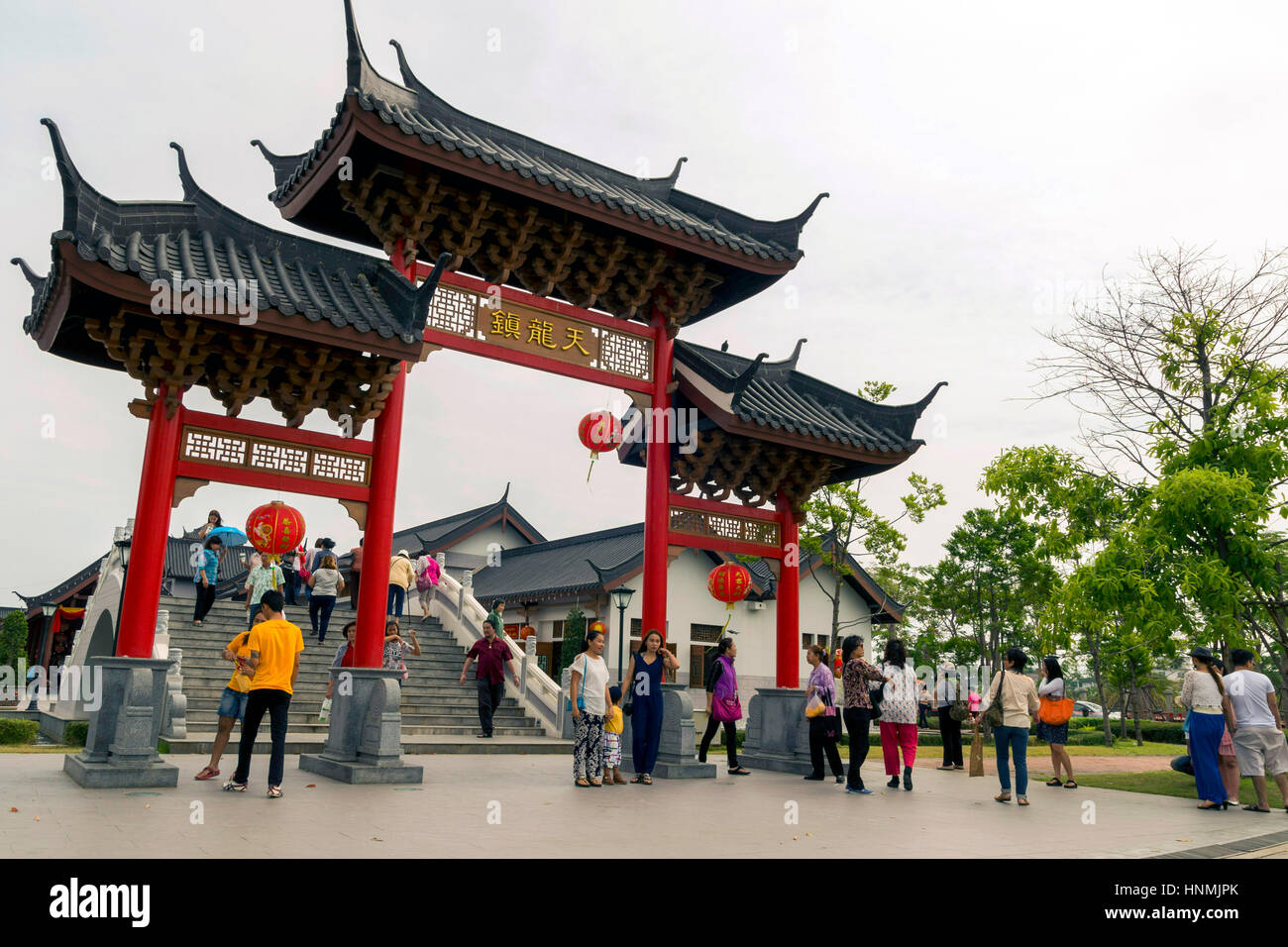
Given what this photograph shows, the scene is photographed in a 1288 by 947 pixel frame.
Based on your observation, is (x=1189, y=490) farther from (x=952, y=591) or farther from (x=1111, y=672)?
(x=952, y=591)

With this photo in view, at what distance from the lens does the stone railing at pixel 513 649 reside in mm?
16188

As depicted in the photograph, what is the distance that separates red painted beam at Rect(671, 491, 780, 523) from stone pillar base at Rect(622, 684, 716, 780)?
2225 millimetres

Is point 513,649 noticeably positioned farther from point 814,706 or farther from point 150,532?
point 150,532

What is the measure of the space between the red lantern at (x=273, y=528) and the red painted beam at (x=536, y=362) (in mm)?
2300

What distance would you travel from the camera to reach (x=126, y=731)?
25.6 ft

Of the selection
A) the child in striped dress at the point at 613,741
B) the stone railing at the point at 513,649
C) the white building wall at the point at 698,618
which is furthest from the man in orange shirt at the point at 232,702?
the white building wall at the point at 698,618

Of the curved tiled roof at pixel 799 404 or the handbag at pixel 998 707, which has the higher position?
the curved tiled roof at pixel 799 404

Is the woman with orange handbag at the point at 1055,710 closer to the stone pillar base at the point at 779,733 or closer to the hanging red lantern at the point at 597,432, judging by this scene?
the stone pillar base at the point at 779,733

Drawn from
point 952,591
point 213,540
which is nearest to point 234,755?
point 213,540

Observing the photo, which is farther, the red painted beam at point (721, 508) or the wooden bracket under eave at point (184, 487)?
the red painted beam at point (721, 508)

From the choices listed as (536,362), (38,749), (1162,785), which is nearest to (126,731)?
(536,362)

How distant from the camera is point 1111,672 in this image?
90.1 feet

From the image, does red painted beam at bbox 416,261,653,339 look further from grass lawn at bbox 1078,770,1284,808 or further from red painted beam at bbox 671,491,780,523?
grass lawn at bbox 1078,770,1284,808

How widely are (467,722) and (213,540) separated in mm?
5030
